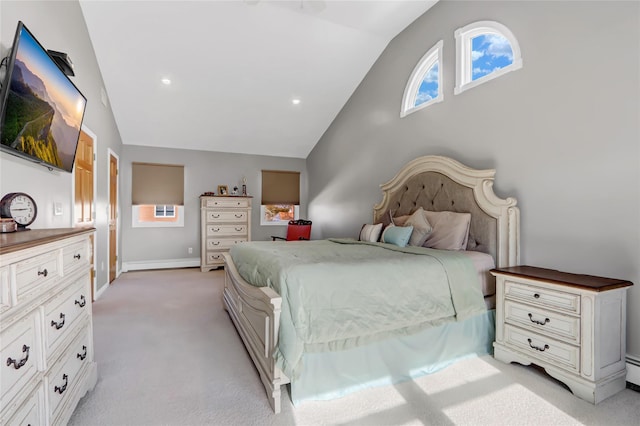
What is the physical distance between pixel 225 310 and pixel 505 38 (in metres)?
4.02

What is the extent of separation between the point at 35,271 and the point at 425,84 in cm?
415

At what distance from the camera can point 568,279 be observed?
6.73 feet

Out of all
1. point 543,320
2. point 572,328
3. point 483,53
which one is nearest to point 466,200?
point 543,320

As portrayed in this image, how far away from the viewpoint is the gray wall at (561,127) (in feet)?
6.89

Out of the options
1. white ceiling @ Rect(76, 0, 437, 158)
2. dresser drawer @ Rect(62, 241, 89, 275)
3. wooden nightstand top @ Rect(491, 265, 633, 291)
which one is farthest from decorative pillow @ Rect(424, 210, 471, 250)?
dresser drawer @ Rect(62, 241, 89, 275)

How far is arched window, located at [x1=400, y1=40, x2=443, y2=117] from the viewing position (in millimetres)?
3672

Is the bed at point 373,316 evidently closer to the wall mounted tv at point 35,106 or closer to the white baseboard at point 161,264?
the wall mounted tv at point 35,106

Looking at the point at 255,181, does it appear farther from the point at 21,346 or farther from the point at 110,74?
the point at 21,346

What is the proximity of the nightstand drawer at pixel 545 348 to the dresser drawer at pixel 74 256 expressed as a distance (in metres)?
2.88

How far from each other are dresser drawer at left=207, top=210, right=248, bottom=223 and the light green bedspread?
3.72 meters

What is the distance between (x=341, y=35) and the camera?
4129 millimetres

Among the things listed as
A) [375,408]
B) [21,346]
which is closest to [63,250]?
[21,346]

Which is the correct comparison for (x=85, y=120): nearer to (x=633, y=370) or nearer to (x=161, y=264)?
(x=161, y=264)

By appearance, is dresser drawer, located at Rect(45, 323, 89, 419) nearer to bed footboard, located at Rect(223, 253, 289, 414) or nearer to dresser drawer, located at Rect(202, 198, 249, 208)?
bed footboard, located at Rect(223, 253, 289, 414)
